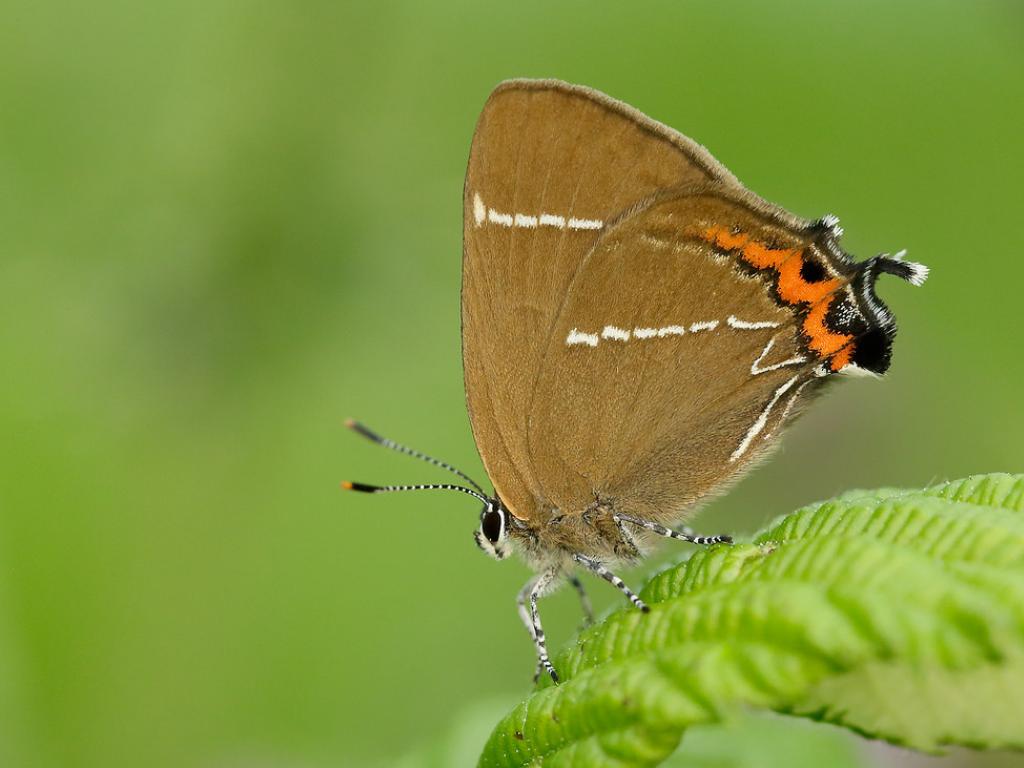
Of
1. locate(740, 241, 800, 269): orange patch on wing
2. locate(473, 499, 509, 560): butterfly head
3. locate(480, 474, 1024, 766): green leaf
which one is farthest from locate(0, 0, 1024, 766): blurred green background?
locate(480, 474, 1024, 766): green leaf

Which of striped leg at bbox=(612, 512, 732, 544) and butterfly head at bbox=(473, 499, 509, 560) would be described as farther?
butterfly head at bbox=(473, 499, 509, 560)

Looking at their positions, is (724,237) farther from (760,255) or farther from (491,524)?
(491,524)

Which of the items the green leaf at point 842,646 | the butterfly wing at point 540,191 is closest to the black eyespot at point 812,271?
the butterfly wing at point 540,191

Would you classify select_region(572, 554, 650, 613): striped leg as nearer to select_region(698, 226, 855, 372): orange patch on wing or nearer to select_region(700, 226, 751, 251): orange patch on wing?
select_region(698, 226, 855, 372): orange patch on wing

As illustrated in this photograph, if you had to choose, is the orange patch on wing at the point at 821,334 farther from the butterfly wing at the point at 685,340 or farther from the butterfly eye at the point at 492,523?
the butterfly eye at the point at 492,523

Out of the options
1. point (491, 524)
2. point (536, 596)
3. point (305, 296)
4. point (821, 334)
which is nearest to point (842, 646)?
point (821, 334)

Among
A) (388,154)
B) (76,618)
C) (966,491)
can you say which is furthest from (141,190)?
(966,491)
